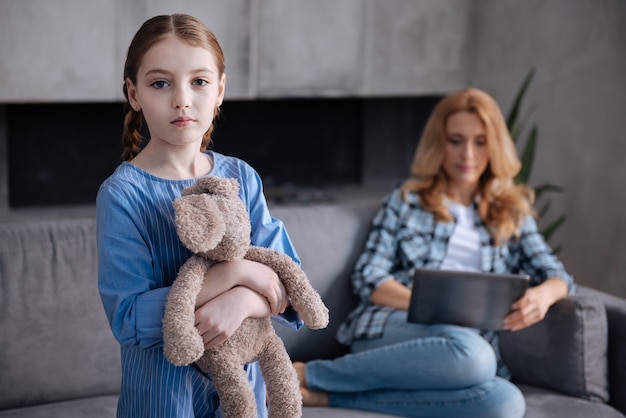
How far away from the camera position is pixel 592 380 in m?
2.14

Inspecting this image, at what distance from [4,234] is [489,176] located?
1.26 metres

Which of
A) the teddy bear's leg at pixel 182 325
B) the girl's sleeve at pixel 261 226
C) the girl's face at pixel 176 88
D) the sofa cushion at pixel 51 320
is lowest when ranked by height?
the sofa cushion at pixel 51 320

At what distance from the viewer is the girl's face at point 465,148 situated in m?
2.33

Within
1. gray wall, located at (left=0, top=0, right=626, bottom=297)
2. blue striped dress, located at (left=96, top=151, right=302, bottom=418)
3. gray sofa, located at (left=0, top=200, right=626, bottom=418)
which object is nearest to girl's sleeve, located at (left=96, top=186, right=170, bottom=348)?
blue striped dress, located at (left=96, top=151, right=302, bottom=418)

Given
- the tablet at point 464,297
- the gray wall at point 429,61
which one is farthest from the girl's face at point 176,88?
the gray wall at point 429,61

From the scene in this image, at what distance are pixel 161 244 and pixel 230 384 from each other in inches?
8.8

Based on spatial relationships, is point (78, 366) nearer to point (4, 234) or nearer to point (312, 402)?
A: point (4, 234)

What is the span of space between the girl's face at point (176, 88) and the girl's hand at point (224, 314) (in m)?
0.23

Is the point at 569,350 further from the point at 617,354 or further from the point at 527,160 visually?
the point at 527,160

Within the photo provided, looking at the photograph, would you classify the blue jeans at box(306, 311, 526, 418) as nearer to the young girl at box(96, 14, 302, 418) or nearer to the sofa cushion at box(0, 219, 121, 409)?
the sofa cushion at box(0, 219, 121, 409)

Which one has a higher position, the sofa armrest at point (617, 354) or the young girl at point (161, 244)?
the young girl at point (161, 244)

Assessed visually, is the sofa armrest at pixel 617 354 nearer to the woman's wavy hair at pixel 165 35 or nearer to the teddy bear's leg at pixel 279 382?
the teddy bear's leg at pixel 279 382

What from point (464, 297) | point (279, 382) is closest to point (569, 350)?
point (464, 297)

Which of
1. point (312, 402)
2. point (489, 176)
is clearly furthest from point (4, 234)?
point (489, 176)
